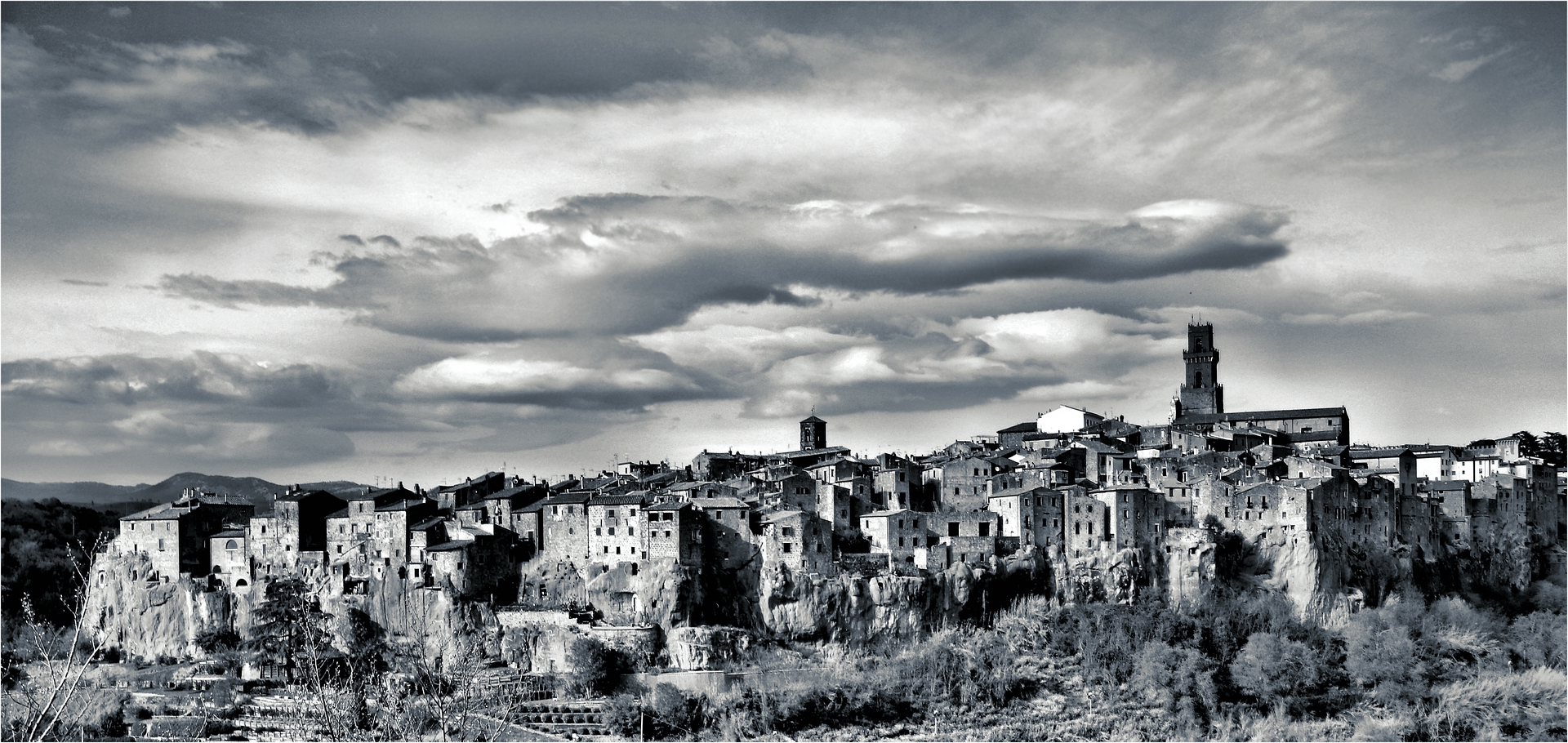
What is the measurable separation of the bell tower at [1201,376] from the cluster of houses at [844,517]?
484 inches

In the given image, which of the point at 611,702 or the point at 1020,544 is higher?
the point at 1020,544

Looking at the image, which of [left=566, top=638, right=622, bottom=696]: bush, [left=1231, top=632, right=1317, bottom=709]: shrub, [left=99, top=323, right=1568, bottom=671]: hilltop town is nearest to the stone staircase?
[left=566, top=638, right=622, bottom=696]: bush

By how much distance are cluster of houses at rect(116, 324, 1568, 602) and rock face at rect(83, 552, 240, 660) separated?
0.56 metres

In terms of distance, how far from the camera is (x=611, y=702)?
41.3 m

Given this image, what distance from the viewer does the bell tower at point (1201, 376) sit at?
69750 millimetres

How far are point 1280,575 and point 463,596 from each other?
2498 centimetres

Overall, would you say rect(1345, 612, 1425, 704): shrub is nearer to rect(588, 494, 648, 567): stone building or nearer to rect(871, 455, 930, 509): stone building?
rect(871, 455, 930, 509): stone building

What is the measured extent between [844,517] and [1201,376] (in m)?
28.7

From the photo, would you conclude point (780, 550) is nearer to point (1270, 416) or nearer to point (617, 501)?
point (617, 501)

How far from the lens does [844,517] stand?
4800cm

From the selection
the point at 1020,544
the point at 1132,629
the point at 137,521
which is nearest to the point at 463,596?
the point at 137,521

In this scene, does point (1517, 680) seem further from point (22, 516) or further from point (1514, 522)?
point (22, 516)

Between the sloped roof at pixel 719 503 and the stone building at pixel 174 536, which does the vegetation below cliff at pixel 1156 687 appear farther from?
the stone building at pixel 174 536

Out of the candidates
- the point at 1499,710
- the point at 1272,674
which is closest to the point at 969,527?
the point at 1272,674
